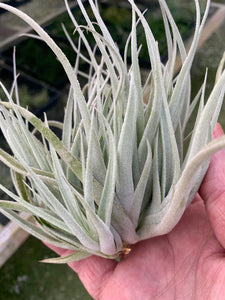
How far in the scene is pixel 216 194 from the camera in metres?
0.41

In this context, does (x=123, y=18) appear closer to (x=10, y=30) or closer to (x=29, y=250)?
(x=10, y=30)

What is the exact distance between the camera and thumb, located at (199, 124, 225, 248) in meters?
0.40

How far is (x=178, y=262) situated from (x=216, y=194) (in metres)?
0.13

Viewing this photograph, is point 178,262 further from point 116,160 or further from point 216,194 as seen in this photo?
point 116,160

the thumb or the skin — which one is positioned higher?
the thumb

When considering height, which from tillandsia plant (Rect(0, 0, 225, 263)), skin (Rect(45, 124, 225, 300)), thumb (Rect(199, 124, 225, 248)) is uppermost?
tillandsia plant (Rect(0, 0, 225, 263))

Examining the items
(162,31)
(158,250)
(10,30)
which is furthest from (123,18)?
(158,250)

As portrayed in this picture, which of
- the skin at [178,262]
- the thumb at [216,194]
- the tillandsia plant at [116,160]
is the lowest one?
the skin at [178,262]

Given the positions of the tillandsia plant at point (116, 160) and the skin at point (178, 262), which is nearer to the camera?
the tillandsia plant at point (116, 160)

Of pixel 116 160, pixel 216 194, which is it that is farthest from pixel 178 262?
pixel 116 160

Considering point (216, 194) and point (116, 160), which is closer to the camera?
point (116, 160)

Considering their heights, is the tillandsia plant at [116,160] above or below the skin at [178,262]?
above

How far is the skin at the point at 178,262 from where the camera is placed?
409 millimetres

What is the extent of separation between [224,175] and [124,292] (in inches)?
8.7
